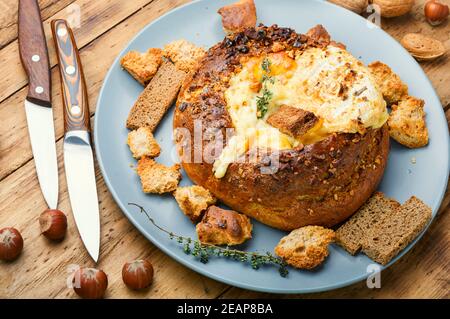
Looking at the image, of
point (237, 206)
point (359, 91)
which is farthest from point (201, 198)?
point (359, 91)

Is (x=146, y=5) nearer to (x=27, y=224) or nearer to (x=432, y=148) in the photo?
(x=27, y=224)

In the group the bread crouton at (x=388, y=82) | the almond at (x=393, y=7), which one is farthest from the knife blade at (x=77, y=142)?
the almond at (x=393, y=7)

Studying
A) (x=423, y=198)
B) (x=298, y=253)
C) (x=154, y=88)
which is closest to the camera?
(x=298, y=253)

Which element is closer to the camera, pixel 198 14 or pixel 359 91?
pixel 359 91

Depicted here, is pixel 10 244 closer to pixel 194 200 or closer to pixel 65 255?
pixel 65 255

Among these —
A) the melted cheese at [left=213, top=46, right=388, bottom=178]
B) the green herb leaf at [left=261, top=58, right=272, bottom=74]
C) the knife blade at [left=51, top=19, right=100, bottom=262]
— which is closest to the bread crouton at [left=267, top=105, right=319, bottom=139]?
the melted cheese at [left=213, top=46, right=388, bottom=178]

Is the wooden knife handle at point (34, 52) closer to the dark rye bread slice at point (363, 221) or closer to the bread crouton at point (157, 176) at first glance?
the bread crouton at point (157, 176)
